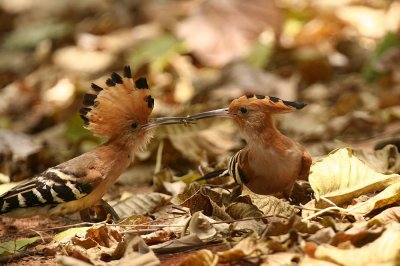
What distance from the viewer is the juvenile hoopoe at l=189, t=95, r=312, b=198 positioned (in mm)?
4320

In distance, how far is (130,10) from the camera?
41.1 feet

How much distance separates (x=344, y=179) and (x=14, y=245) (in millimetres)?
1829

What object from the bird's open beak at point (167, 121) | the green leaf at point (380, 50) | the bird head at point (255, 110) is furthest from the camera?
the green leaf at point (380, 50)

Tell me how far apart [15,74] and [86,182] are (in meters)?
6.74

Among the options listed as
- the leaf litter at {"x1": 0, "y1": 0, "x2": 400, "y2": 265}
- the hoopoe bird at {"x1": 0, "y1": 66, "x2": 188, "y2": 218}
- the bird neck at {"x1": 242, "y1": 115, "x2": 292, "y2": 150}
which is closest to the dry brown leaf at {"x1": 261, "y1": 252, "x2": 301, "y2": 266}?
the leaf litter at {"x1": 0, "y1": 0, "x2": 400, "y2": 265}

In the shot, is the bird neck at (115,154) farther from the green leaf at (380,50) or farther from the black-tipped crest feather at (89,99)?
the green leaf at (380,50)

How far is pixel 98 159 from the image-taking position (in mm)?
4852

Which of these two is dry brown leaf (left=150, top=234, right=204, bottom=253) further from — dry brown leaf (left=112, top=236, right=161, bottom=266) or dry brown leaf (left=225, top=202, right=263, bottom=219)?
dry brown leaf (left=225, top=202, right=263, bottom=219)

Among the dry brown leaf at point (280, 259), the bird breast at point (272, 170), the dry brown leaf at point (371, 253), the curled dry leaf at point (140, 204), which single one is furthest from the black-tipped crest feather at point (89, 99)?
the dry brown leaf at point (371, 253)

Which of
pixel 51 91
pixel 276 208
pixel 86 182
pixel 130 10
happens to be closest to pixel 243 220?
pixel 276 208

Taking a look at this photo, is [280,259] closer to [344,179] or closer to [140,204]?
[344,179]

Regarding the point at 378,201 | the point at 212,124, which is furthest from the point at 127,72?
the point at 212,124

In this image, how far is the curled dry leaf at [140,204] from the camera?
15.7ft

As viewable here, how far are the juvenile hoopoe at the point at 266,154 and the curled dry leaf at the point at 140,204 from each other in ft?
1.73
